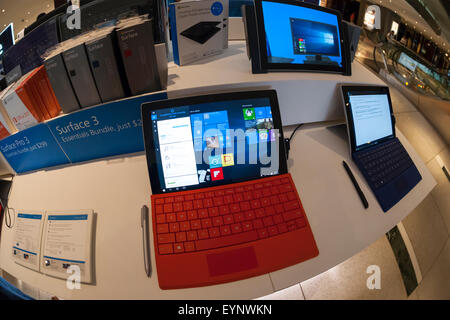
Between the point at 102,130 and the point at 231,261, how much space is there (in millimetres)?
699

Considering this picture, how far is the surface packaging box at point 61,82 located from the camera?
0.63 meters

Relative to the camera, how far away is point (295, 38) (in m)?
0.75

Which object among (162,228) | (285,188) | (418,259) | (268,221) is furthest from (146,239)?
(418,259)

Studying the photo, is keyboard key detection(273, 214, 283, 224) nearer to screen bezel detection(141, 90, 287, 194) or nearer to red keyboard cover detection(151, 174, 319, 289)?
red keyboard cover detection(151, 174, 319, 289)

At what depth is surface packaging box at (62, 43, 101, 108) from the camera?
61cm

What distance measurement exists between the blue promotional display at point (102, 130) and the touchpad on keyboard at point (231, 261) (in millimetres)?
564

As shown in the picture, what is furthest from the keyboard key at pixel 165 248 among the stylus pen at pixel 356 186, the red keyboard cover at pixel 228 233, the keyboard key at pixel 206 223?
the stylus pen at pixel 356 186

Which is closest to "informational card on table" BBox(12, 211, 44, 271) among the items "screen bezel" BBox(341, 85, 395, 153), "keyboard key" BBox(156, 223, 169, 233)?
"keyboard key" BBox(156, 223, 169, 233)

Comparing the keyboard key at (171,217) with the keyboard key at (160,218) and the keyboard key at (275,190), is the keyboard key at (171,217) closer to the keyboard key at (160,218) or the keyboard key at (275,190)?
the keyboard key at (160,218)

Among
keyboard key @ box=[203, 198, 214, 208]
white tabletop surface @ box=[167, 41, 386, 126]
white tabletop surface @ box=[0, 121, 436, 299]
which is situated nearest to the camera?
white tabletop surface @ box=[0, 121, 436, 299]

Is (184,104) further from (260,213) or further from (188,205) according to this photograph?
(260,213)

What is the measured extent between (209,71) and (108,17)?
0.66 m

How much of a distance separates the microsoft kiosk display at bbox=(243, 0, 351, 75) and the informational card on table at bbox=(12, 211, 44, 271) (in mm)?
994
